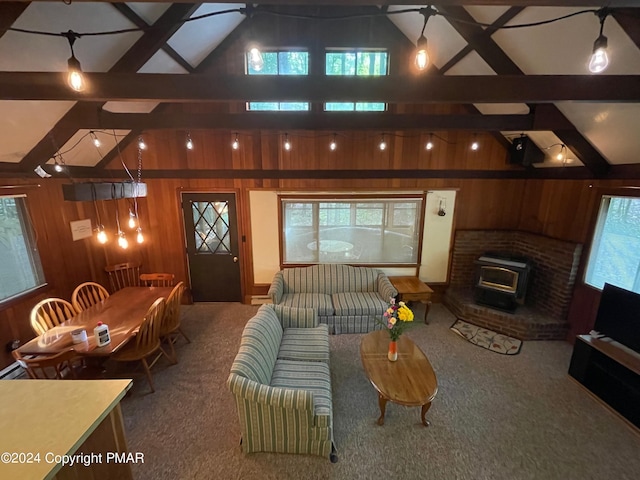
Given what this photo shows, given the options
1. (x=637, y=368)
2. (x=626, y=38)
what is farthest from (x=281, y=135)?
(x=637, y=368)

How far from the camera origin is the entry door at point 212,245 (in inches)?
195

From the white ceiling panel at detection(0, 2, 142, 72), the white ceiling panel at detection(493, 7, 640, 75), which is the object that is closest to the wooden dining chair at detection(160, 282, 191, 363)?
the white ceiling panel at detection(0, 2, 142, 72)

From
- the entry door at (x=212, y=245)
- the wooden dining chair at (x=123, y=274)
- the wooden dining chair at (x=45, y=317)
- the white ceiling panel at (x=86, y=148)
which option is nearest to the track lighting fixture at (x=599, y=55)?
the entry door at (x=212, y=245)

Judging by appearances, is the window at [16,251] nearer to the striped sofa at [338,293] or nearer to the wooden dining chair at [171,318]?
the wooden dining chair at [171,318]

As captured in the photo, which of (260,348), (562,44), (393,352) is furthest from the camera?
(393,352)

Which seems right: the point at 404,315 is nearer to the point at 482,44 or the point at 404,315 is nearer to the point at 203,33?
the point at 482,44

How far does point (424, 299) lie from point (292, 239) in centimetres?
249

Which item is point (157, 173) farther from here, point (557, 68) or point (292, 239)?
point (557, 68)

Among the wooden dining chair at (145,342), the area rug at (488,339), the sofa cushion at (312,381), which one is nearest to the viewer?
the sofa cushion at (312,381)

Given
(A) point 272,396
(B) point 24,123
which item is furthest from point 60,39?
(A) point 272,396

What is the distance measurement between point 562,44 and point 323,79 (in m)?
2.22

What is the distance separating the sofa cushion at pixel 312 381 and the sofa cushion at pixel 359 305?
1.38 meters

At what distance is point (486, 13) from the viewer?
2.89 m

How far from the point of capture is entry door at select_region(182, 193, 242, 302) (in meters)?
4.95
